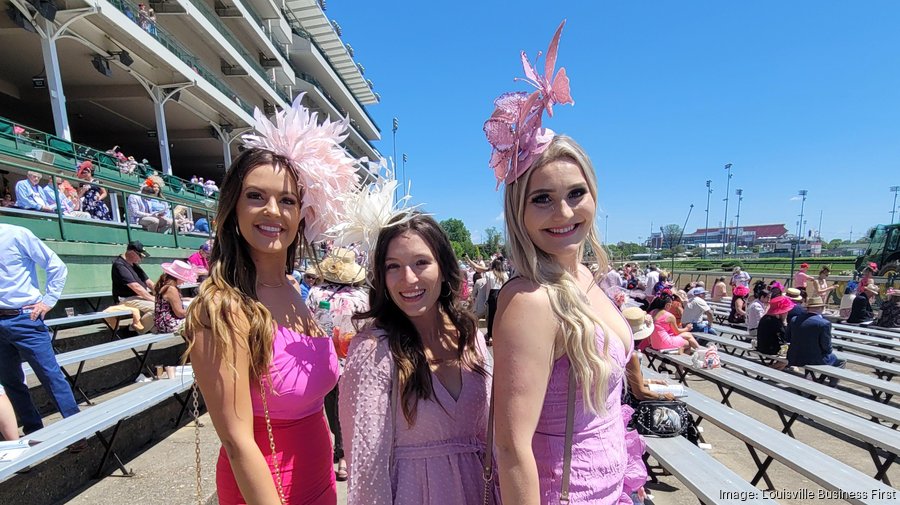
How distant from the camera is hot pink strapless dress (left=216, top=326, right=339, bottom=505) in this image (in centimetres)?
143

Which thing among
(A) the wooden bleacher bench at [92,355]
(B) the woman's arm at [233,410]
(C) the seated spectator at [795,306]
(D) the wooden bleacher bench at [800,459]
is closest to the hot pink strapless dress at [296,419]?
(B) the woman's arm at [233,410]

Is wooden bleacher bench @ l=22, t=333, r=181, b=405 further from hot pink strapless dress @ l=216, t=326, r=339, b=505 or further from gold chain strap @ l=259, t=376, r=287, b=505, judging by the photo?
gold chain strap @ l=259, t=376, r=287, b=505

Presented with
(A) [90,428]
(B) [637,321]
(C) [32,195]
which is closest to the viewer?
(A) [90,428]

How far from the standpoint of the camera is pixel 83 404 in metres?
4.09

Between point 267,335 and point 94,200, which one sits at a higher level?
point 94,200

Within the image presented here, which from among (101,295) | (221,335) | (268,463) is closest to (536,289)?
(221,335)

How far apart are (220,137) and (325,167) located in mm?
24318

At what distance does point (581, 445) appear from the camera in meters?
1.24

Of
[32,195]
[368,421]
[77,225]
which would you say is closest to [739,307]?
[368,421]

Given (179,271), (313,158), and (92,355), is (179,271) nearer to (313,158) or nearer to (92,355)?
(92,355)

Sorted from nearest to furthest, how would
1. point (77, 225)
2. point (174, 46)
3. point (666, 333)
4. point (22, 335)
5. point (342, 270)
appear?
1. point (22, 335)
2. point (342, 270)
3. point (666, 333)
4. point (77, 225)
5. point (174, 46)

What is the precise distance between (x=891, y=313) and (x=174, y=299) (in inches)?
543

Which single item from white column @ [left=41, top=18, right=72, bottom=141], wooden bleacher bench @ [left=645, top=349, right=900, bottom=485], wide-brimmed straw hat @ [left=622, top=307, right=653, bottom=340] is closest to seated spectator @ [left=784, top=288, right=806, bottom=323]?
wooden bleacher bench @ [left=645, top=349, right=900, bottom=485]

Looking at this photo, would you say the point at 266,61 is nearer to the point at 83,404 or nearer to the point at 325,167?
the point at 83,404
